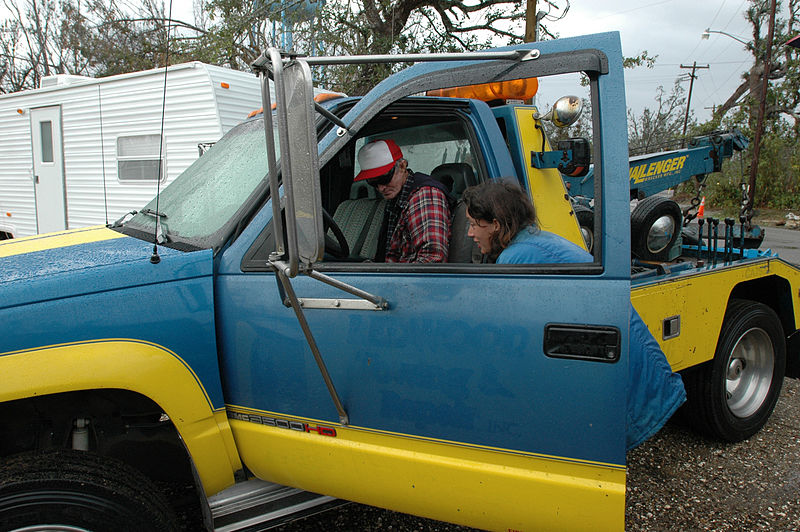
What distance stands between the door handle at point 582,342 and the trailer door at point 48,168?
994 centimetres

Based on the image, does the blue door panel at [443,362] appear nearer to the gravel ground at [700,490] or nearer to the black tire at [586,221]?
the gravel ground at [700,490]

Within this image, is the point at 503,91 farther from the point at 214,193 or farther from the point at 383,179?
the point at 214,193

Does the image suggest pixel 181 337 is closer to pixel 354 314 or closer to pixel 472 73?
pixel 354 314

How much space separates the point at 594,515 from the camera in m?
1.89

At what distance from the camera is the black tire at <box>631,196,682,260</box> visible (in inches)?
151

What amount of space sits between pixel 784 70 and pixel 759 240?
115 feet

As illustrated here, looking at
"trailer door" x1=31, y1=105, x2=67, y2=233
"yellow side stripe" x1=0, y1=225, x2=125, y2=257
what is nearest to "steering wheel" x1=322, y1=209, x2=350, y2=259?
"yellow side stripe" x1=0, y1=225, x2=125, y2=257

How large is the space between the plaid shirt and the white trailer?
465 cm

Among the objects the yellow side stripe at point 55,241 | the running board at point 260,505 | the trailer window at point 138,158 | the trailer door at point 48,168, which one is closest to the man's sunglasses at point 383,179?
the yellow side stripe at point 55,241

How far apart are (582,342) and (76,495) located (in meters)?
1.76

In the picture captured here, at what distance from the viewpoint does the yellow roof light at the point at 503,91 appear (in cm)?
317

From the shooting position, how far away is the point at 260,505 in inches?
90.4

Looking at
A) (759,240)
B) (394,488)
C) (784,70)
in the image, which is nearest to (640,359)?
(394,488)

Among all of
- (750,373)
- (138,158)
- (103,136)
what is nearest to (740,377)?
(750,373)
